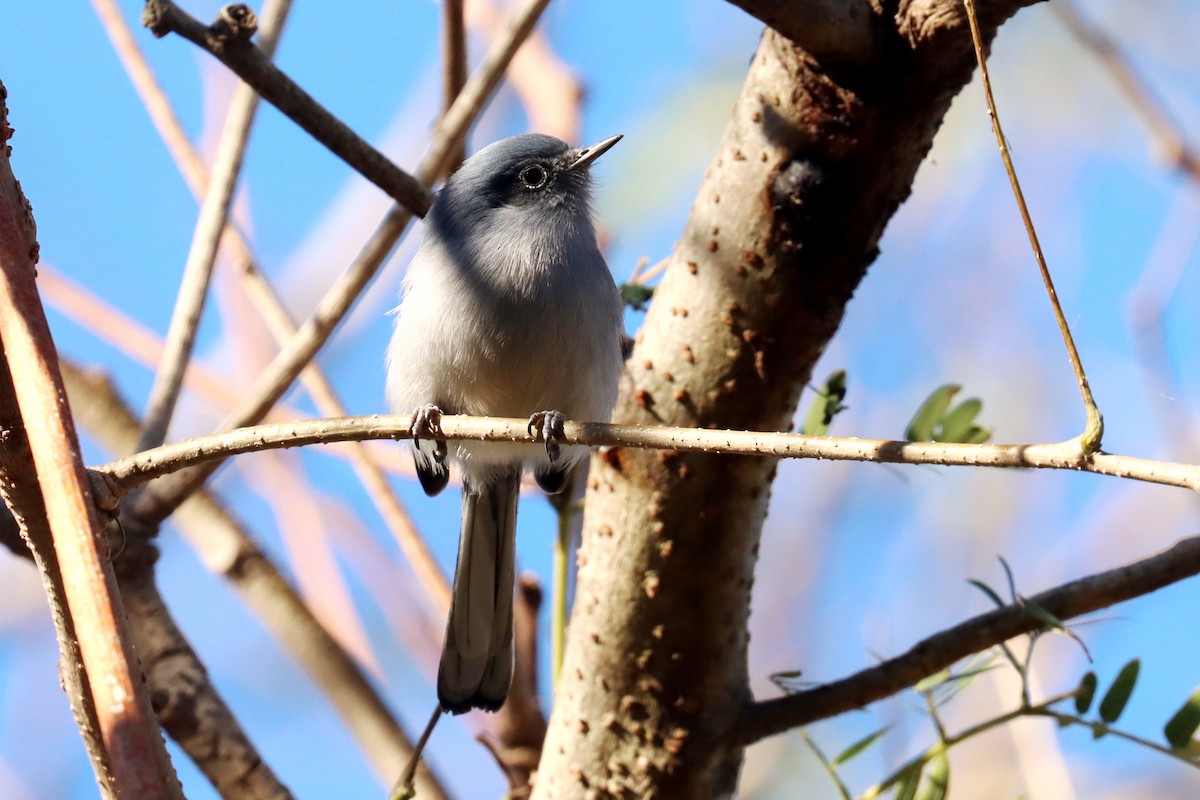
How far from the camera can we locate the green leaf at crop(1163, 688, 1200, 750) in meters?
1.95

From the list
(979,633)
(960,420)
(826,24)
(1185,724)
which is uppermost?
(826,24)

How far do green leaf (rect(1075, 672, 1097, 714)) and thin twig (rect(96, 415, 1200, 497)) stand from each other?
2.87 ft

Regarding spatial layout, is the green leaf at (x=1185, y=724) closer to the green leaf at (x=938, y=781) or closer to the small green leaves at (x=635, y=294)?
the green leaf at (x=938, y=781)

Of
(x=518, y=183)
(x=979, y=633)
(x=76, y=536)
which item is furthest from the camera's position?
(x=518, y=183)

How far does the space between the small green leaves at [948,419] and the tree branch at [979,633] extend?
42 centimetres

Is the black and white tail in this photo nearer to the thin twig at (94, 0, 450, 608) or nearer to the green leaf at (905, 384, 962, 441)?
the thin twig at (94, 0, 450, 608)

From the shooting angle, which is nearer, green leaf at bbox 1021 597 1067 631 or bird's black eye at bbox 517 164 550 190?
green leaf at bbox 1021 597 1067 631

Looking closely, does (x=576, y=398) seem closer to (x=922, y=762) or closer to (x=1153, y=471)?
(x=922, y=762)

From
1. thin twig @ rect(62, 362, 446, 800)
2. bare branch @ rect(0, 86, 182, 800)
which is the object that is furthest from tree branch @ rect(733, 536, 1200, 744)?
bare branch @ rect(0, 86, 182, 800)

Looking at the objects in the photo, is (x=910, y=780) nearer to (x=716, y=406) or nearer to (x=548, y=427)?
(x=716, y=406)

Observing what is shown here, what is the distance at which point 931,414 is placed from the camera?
7.66ft

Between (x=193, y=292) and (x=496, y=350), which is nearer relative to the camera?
(x=193, y=292)

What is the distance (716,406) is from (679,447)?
2.63 ft

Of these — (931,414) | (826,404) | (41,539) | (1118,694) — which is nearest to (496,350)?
(826,404)
